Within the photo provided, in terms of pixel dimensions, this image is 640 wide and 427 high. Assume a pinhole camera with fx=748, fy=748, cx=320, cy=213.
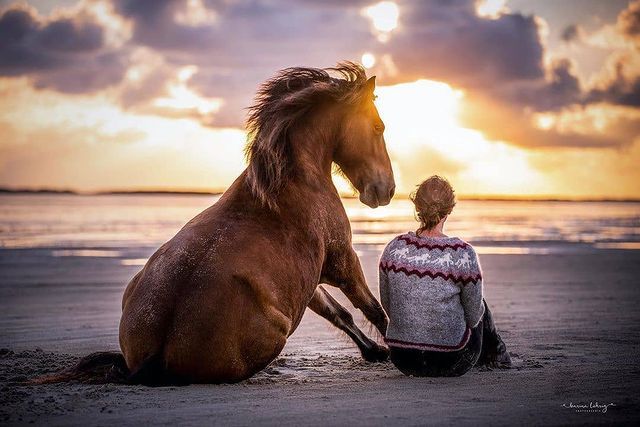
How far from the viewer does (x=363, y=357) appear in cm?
687

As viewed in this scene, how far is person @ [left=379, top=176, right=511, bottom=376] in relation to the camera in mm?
5629

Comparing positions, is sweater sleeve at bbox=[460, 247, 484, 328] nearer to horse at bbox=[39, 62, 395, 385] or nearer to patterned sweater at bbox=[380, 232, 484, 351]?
patterned sweater at bbox=[380, 232, 484, 351]

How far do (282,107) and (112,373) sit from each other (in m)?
2.58

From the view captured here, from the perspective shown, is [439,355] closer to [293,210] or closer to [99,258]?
[293,210]

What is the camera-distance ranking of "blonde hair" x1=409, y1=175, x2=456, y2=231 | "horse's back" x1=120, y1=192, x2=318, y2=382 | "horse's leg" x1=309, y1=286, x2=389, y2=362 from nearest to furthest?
1. "horse's back" x1=120, y1=192, x2=318, y2=382
2. "blonde hair" x1=409, y1=175, x2=456, y2=231
3. "horse's leg" x1=309, y1=286, x2=389, y2=362

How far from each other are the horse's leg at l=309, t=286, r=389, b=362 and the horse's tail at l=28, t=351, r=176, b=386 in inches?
70.3

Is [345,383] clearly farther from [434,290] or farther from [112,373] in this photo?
[112,373]

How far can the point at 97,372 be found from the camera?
573cm

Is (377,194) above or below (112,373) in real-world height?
above

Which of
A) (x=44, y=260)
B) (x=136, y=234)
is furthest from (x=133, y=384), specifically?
(x=136, y=234)

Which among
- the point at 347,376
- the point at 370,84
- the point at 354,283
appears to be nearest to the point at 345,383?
the point at 347,376

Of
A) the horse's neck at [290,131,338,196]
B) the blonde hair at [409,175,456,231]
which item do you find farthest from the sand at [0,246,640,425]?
the horse's neck at [290,131,338,196]

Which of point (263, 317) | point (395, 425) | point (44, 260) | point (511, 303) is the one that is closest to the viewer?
point (395, 425)

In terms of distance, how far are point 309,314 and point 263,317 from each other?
→ 469 centimetres
